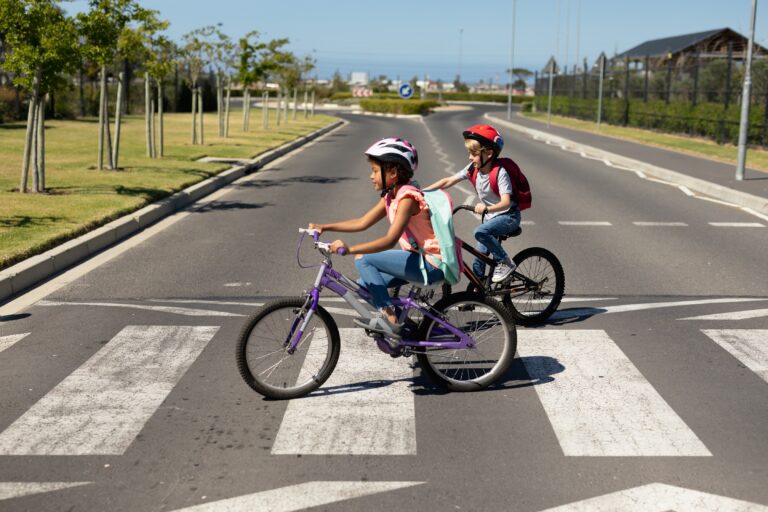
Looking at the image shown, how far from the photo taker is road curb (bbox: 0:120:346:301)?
8805 millimetres

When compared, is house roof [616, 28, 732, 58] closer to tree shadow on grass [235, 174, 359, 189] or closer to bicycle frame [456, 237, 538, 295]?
tree shadow on grass [235, 174, 359, 189]

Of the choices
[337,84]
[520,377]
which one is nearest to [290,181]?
[520,377]

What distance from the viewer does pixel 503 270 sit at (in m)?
7.65

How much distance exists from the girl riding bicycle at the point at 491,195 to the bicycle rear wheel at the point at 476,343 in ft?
5.33

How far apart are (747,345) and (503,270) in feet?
6.05

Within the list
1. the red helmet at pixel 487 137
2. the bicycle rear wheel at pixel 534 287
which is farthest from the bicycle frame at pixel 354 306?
the bicycle rear wheel at pixel 534 287

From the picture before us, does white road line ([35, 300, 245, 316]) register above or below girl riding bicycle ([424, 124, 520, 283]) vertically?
below

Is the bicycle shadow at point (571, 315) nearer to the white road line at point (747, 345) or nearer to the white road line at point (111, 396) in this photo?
the white road line at point (747, 345)

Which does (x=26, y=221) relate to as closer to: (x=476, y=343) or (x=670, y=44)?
(x=476, y=343)

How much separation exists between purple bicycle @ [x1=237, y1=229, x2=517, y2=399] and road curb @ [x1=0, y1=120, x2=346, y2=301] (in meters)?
3.66

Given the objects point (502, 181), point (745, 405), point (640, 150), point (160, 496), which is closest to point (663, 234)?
point (502, 181)

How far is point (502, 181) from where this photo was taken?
7.52 metres

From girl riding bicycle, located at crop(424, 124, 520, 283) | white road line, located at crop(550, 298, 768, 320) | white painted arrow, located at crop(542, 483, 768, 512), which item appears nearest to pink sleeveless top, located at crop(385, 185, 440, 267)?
girl riding bicycle, located at crop(424, 124, 520, 283)

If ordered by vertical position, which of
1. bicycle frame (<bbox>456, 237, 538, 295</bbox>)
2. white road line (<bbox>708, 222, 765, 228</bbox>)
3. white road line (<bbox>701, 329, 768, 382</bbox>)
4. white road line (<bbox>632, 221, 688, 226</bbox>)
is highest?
bicycle frame (<bbox>456, 237, 538, 295</bbox>)
